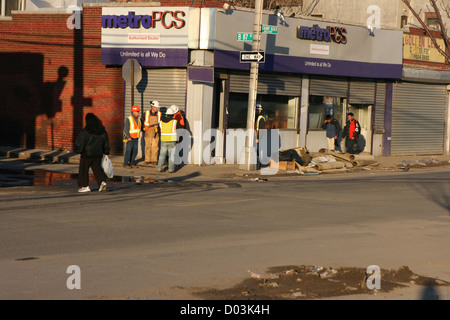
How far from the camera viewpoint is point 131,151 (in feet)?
78.2

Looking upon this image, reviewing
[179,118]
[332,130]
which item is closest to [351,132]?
[332,130]

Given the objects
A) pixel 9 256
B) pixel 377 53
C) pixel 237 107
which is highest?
pixel 377 53

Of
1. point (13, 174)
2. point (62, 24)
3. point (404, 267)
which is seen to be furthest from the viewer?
point (62, 24)

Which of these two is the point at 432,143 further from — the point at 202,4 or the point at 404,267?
the point at 404,267

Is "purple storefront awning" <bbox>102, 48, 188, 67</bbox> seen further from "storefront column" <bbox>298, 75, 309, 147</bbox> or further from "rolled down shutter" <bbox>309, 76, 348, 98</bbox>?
"rolled down shutter" <bbox>309, 76, 348, 98</bbox>

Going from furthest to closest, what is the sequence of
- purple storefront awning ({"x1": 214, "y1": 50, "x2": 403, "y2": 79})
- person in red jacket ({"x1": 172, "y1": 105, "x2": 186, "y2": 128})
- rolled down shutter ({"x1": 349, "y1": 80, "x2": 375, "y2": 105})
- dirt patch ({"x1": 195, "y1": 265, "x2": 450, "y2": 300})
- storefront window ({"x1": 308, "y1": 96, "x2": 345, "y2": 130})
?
rolled down shutter ({"x1": 349, "y1": 80, "x2": 375, "y2": 105})
storefront window ({"x1": 308, "y1": 96, "x2": 345, "y2": 130})
purple storefront awning ({"x1": 214, "y1": 50, "x2": 403, "y2": 79})
person in red jacket ({"x1": 172, "y1": 105, "x2": 186, "y2": 128})
dirt patch ({"x1": 195, "y1": 265, "x2": 450, "y2": 300})

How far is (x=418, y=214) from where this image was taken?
47.5ft

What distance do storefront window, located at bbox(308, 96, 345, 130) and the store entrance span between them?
1.03 meters

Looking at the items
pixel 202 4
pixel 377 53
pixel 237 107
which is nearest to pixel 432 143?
pixel 377 53

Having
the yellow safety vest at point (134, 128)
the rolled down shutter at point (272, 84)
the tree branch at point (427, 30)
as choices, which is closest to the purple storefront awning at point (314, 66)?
the rolled down shutter at point (272, 84)

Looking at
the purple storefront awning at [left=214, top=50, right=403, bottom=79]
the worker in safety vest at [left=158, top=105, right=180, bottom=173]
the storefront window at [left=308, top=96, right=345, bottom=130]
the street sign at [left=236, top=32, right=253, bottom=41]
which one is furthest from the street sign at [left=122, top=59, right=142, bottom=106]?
the storefront window at [left=308, top=96, right=345, bottom=130]

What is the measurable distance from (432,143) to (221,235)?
79.2 feet

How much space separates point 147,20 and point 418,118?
13207mm

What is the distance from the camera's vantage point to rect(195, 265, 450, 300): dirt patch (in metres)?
7.89
